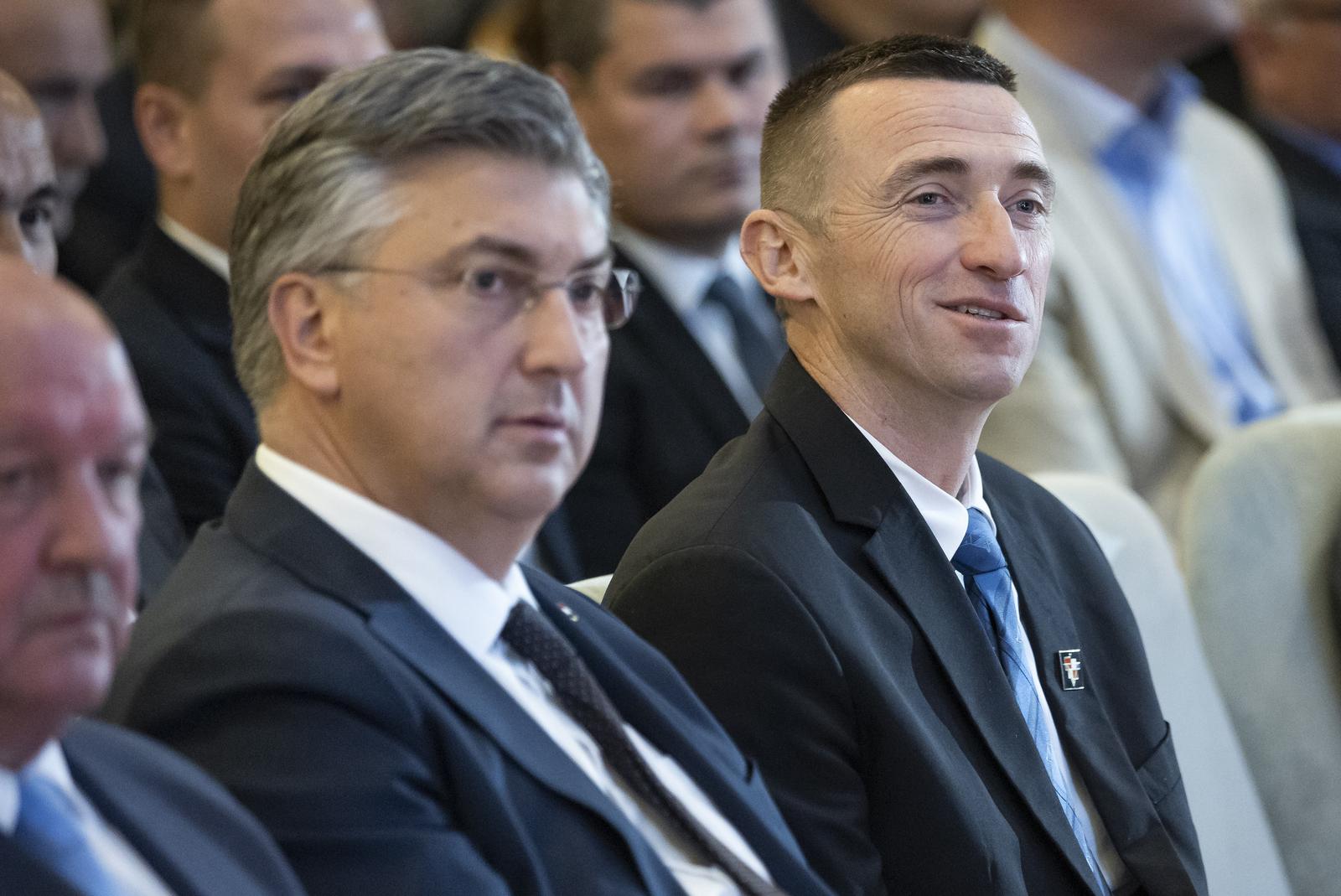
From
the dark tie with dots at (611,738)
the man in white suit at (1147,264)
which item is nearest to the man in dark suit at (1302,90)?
the man in white suit at (1147,264)

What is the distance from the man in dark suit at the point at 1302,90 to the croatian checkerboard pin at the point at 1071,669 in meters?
2.24

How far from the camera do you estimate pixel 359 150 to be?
1.38 metres

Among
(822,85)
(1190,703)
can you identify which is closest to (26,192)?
(822,85)

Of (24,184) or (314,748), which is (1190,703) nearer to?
(314,748)

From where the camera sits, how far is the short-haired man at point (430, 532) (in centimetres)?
124

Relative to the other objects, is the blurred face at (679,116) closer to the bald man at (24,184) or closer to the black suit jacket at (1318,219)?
the black suit jacket at (1318,219)

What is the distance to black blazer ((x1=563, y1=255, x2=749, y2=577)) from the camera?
8.95 ft

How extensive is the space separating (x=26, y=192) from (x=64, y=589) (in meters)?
0.89

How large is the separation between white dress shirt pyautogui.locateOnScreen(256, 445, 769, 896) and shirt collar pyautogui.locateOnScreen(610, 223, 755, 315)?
67.7 inches

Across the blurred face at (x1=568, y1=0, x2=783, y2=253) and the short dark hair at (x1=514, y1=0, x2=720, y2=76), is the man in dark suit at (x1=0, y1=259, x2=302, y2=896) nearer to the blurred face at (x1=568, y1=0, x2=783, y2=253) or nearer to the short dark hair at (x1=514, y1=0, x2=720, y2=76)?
the blurred face at (x1=568, y1=0, x2=783, y2=253)

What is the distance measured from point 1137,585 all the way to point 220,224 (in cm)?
139

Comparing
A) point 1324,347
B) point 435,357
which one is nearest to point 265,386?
point 435,357

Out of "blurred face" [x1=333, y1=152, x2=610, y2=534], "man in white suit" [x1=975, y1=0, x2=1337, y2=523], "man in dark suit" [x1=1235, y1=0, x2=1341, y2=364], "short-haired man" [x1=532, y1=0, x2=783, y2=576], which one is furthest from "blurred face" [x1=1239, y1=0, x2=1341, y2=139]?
"blurred face" [x1=333, y1=152, x2=610, y2=534]

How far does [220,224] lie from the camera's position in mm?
2711
